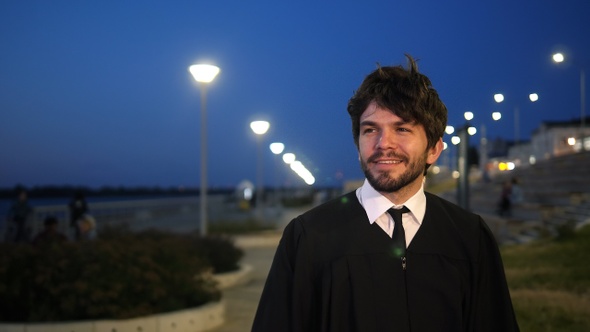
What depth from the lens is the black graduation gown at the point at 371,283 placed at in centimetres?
314

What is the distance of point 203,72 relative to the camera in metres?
17.3

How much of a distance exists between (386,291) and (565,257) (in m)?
11.7

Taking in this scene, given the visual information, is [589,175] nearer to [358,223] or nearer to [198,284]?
[198,284]

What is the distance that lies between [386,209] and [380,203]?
0.03 metres

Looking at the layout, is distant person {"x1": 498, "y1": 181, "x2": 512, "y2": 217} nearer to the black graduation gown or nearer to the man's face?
the black graduation gown

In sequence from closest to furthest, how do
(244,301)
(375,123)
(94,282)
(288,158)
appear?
(375,123) → (94,282) → (244,301) → (288,158)

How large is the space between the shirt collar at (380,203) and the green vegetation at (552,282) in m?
5.03

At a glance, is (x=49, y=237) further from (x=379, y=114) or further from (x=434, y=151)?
(x=379, y=114)

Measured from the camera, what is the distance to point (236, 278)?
48.9 feet

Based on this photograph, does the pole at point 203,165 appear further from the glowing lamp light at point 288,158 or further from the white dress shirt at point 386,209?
the glowing lamp light at point 288,158

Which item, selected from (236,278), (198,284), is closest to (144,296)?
(198,284)

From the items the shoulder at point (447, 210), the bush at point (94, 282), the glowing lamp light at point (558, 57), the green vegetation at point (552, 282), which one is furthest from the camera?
the glowing lamp light at point (558, 57)

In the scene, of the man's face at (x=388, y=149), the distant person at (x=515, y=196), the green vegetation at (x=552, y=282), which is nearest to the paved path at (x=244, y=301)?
the green vegetation at (x=552, y=282)

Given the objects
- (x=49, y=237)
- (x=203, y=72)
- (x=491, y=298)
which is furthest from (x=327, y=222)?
(x=203, y=72)
